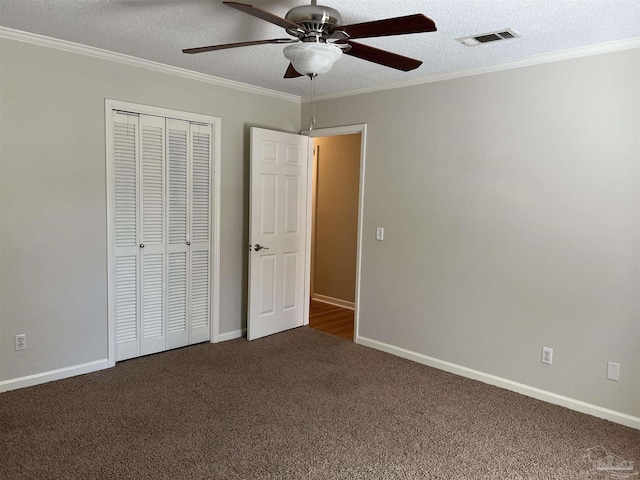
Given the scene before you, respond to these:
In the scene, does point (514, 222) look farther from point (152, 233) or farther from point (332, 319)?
point (152, 233)

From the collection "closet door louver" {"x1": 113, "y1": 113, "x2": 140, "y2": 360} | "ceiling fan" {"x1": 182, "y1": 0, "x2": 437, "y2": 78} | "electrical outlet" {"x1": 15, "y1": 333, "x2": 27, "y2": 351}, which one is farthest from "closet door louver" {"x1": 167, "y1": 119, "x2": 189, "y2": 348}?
"ceiling fan" {"x1": 182, "y1": 0, "x2": 437, "y2": 78}

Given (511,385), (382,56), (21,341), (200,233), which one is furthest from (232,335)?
(382,56)

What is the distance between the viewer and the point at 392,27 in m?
1.95

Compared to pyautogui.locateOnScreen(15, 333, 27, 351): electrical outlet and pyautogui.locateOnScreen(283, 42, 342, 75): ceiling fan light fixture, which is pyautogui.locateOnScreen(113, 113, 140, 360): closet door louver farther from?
pyautogui.locateOnScreen(283, 42, 342, 75): ceiling fan light fixture

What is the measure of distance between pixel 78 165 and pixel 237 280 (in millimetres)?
1767

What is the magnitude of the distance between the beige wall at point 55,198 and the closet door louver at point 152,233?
0.30m

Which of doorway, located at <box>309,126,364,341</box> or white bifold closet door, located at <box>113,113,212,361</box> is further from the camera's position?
doorway, located at <box>309,126,364,341</box>

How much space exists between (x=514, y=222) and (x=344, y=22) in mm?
1860

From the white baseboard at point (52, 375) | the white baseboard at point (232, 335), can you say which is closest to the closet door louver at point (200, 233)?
the white baseboard at point (232, 335)

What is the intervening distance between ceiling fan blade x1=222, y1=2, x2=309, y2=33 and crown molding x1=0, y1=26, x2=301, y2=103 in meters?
2.02

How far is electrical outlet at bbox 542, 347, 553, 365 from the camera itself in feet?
10.9

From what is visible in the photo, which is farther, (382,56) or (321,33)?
(382,56)

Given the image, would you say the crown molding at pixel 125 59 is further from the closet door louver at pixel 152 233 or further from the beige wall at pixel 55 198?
the closet door louver at pixel 152 233

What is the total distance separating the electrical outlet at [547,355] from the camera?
334 centimetres
